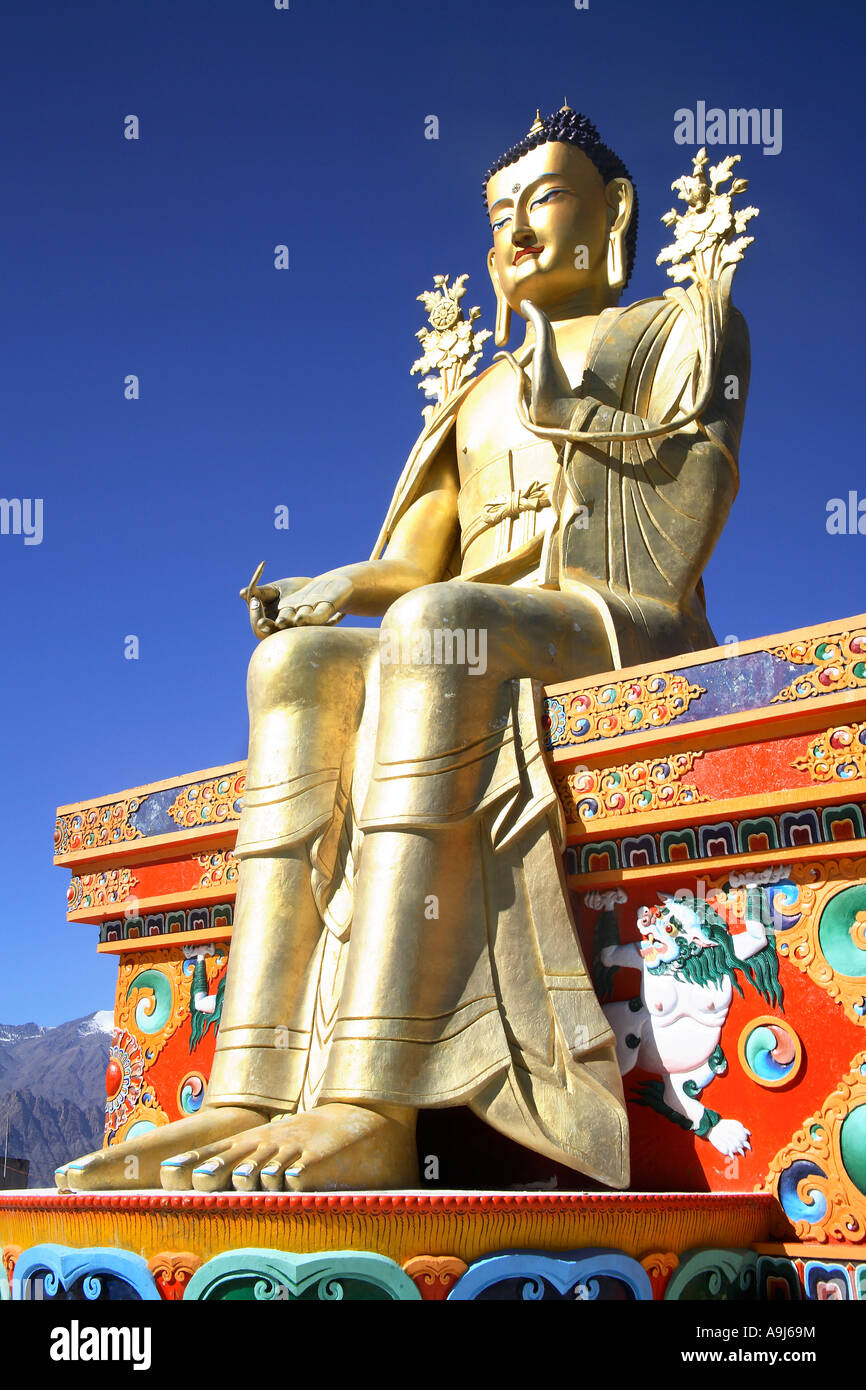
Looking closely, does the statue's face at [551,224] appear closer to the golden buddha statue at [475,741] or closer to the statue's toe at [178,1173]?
the golden buddha statue at [475,741]

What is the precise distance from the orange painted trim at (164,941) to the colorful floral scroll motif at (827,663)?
255 cm

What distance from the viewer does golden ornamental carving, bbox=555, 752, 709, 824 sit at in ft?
14.3

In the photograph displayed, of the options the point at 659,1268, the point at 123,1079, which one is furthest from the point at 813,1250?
the point at 123,1079

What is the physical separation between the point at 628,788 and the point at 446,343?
11.2ft

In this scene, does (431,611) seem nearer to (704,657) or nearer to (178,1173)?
(704,657)

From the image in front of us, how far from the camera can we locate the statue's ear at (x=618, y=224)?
257 inches

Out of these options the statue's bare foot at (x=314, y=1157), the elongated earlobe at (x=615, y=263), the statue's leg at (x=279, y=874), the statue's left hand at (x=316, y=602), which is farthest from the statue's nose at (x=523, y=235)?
the statue's bare foot at (x=314, y=1157)

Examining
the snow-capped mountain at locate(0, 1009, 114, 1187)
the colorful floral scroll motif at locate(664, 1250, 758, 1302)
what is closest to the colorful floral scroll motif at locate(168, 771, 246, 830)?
the colorful floral scroll motif at locate(664, 1250, 758, 1302)

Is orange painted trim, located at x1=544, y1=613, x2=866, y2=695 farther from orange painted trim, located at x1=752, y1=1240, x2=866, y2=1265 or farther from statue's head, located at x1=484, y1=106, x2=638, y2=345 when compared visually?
statue's head, located at x1=484, y1=106, x2=638, y2=345

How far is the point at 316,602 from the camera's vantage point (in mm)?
5227

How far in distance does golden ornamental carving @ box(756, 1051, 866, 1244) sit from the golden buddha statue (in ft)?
1.74

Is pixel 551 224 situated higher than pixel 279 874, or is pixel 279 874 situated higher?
pixel 551 224
